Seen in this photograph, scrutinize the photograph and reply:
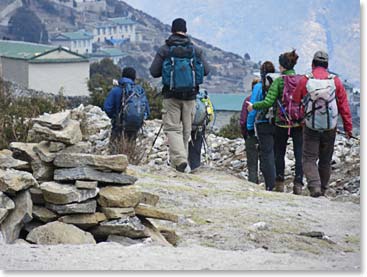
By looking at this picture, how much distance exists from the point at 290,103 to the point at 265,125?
20.3 inches

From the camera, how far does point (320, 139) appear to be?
835 centimetres

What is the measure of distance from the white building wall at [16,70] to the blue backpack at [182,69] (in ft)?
60.0

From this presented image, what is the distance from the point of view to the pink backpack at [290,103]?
27.6 ft

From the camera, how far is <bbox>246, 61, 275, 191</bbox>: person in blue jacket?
882 cm

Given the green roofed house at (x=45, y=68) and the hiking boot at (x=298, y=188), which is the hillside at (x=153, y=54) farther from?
the green roofed house at (x=45, y=68)

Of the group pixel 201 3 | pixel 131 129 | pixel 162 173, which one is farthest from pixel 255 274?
pixel 131 129

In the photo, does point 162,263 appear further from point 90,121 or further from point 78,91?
point 78,91

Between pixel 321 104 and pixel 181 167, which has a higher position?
pixel 321 104

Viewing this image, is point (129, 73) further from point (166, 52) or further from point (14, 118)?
point (14, 118)

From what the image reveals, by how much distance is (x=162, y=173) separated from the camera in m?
9.07

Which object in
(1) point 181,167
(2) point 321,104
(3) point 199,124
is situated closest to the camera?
(2) point 321,104

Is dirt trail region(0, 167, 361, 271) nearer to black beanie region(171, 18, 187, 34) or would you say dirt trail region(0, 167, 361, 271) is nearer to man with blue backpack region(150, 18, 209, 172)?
man with blue backpack region(150, 18, 209, 172)

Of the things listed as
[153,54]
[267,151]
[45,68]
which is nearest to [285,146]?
[267,151]

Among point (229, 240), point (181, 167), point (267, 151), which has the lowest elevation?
point (229, 240)
